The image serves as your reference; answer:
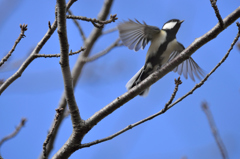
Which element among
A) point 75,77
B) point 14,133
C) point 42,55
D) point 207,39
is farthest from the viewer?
point 75,77

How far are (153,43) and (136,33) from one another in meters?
0.28

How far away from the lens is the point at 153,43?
9.37 ft

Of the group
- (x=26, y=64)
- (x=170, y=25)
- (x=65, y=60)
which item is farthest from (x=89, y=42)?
(x=65, y=60)

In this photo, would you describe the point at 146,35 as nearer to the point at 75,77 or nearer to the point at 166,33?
the point at 166,33

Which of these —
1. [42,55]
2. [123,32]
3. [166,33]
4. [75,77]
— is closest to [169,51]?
[166,33]

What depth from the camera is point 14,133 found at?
8.77 feet

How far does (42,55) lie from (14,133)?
45.2 inches

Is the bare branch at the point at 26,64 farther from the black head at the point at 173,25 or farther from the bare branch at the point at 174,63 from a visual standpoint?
the black head at the point at 173,25

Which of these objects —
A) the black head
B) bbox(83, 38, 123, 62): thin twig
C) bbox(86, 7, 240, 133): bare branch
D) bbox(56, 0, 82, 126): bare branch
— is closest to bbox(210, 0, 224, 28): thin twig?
bbox(86, 7, 240, 133): bare branch

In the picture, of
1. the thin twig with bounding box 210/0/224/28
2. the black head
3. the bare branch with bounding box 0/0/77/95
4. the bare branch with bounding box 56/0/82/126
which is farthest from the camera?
the black head

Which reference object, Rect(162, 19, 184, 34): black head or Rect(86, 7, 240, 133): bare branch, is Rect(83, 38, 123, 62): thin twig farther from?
Rect(86, 7, 240, 133): bare branch

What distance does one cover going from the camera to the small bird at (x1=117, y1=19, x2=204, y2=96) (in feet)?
9.07

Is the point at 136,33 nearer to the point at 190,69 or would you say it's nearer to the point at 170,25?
the point at 170,25

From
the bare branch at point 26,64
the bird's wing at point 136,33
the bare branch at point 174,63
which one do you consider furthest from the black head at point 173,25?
the bare branch at point 26,64
